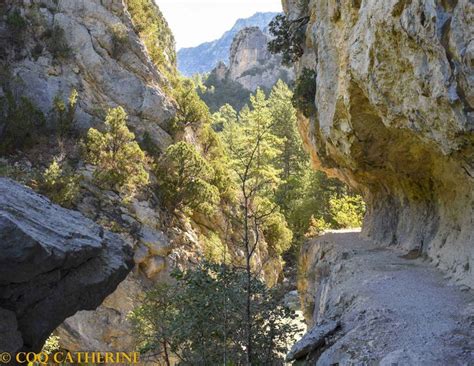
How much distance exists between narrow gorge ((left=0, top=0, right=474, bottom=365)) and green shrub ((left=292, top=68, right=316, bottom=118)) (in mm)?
66

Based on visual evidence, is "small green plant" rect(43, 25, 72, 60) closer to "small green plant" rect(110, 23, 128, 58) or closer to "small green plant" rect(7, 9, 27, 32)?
"small green plant" rect(7, 9, 27, 32)

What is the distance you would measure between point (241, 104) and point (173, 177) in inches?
2732

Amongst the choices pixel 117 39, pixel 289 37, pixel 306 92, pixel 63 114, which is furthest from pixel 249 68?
pixel 306 92

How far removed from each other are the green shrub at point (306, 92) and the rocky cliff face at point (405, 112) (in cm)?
40

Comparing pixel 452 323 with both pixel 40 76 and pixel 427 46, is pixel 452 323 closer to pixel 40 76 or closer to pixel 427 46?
pixel 427 46

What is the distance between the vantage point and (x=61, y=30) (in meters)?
25.1

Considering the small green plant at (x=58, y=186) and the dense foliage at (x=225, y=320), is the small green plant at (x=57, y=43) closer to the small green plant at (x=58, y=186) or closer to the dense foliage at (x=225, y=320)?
the small green plant at (x=58, y=186)

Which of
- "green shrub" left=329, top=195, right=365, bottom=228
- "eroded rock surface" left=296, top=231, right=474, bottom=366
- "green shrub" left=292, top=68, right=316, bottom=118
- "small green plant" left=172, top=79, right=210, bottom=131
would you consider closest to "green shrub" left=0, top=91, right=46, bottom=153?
"small green plant" left=172, top=79, right=210, bottom=131

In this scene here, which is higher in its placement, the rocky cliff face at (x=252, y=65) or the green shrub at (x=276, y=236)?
the rocky cliff face at (x=252, y=65)

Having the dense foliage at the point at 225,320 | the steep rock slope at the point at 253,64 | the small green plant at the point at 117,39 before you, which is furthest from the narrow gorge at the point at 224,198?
the steep rock slope at the point at 253,64

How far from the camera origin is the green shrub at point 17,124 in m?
19.2

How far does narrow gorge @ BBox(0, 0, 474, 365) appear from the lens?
23.3ft

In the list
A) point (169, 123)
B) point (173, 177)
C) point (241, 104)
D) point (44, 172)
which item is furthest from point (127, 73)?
point (241, 104)

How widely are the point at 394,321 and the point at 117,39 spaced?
25.5m
